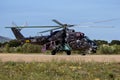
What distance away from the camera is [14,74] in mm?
11680

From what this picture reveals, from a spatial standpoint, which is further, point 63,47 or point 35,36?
point 35,36

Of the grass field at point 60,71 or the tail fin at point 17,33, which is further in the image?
the tail fin at point 17,33

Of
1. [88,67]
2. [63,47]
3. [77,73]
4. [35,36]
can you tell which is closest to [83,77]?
[77,73]

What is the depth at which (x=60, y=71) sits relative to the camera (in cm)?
1215

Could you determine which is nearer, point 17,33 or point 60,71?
point 60,71

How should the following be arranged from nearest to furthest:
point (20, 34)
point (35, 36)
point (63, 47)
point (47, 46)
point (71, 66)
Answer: point (71, 66) < point (63, 47) < point (47, 46) < point (35, 36) < point (20, 34)

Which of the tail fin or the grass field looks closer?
the grass field

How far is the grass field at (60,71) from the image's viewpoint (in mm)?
11367

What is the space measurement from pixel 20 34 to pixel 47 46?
86.9 ft

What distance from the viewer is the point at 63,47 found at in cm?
3144

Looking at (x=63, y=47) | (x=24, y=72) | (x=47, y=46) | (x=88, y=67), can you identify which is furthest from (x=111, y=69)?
(x=47, y=46)

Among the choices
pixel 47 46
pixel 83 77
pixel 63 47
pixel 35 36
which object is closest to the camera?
pixel 83 77

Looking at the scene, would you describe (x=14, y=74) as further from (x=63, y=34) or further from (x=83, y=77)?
(x=63, y=34)

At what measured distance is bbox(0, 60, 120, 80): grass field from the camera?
11367mm
